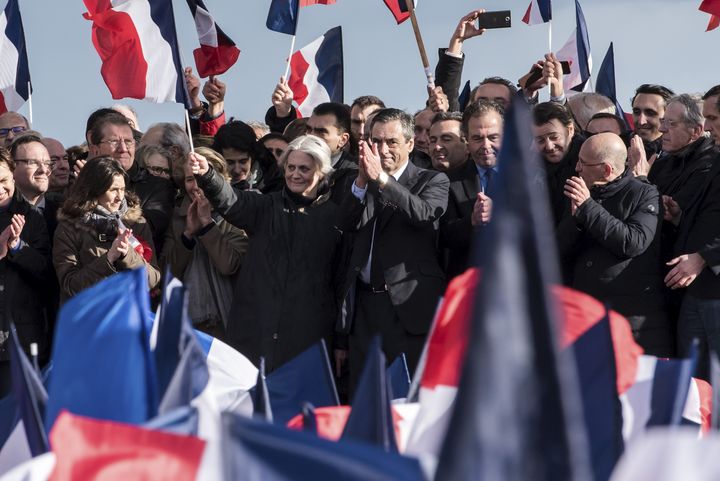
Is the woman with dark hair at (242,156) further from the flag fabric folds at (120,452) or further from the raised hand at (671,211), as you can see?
the flag fabric folds at (120,452)

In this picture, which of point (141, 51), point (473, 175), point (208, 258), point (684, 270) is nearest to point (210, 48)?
point (141, 51)

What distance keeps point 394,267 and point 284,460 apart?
183 inches

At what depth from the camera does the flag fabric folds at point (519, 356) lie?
4.44ft

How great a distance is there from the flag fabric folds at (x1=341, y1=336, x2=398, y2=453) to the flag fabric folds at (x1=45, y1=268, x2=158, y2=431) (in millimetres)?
492

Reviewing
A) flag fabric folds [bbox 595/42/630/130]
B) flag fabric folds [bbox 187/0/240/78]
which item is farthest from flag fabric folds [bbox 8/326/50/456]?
flag fabric folds [bbox 595/42/630/130]

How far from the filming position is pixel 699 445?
5.90ft

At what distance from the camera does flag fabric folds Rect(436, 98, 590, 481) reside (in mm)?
1354

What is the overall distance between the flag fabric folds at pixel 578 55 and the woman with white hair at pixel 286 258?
4.03 metres

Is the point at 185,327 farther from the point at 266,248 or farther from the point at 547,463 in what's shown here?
the point at 266,248

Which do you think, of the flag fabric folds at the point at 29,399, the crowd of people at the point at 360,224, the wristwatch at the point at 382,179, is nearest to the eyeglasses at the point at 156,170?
the crowd of people at the point at 360,224

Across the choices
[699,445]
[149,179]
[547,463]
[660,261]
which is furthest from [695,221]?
[547,463]

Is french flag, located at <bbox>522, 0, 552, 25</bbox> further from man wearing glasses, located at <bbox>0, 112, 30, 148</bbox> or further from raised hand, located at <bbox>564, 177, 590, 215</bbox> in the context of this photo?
man wearing glasses, located at <bbox>0, 112, 30, 148</bbox>

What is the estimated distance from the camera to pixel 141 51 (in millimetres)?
7703

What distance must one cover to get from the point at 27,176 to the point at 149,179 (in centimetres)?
72
